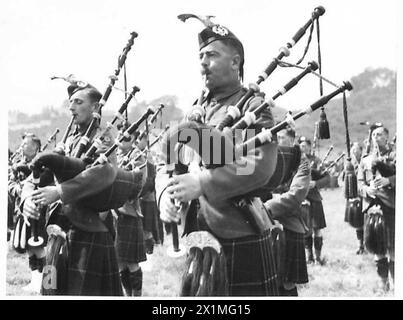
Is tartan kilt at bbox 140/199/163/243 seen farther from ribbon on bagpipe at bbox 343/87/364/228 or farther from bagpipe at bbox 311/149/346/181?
ribbon on bagpipe at bbox 343/87/364/228

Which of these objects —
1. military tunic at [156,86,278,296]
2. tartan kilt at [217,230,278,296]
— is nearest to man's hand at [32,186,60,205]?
military tunic at [156,86,278,296]

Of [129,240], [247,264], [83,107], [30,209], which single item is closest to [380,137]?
[247,264]

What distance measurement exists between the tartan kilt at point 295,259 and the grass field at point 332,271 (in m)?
0.06

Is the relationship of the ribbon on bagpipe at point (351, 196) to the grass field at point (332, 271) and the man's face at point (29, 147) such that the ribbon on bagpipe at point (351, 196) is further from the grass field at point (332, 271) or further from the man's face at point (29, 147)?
the man's face at point (29, 147)

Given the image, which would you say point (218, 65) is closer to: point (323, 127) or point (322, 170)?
point (323, 127)

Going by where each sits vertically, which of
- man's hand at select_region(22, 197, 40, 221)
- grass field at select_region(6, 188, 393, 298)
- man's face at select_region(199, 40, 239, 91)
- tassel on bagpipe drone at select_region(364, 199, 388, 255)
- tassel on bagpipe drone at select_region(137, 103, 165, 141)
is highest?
man's face at select_region(199, 40, 239, 91)

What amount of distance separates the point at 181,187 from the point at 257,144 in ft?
1.88

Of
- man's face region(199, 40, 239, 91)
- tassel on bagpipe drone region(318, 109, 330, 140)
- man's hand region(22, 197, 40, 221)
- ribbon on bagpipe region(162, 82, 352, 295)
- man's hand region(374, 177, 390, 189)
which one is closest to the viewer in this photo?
ribbon on bagpipe region(162, 82, 352, 295)

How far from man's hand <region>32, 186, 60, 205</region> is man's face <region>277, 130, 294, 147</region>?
5.66 ft

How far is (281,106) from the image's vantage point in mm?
4965

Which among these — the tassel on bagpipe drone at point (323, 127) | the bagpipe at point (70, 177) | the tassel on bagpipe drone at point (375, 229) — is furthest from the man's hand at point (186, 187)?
the tassel on bagpipe drone at point (375, 229)

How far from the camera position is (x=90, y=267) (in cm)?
513

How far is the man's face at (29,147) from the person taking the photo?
574 centimetres

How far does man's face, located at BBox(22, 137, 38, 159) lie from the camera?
226 inches
